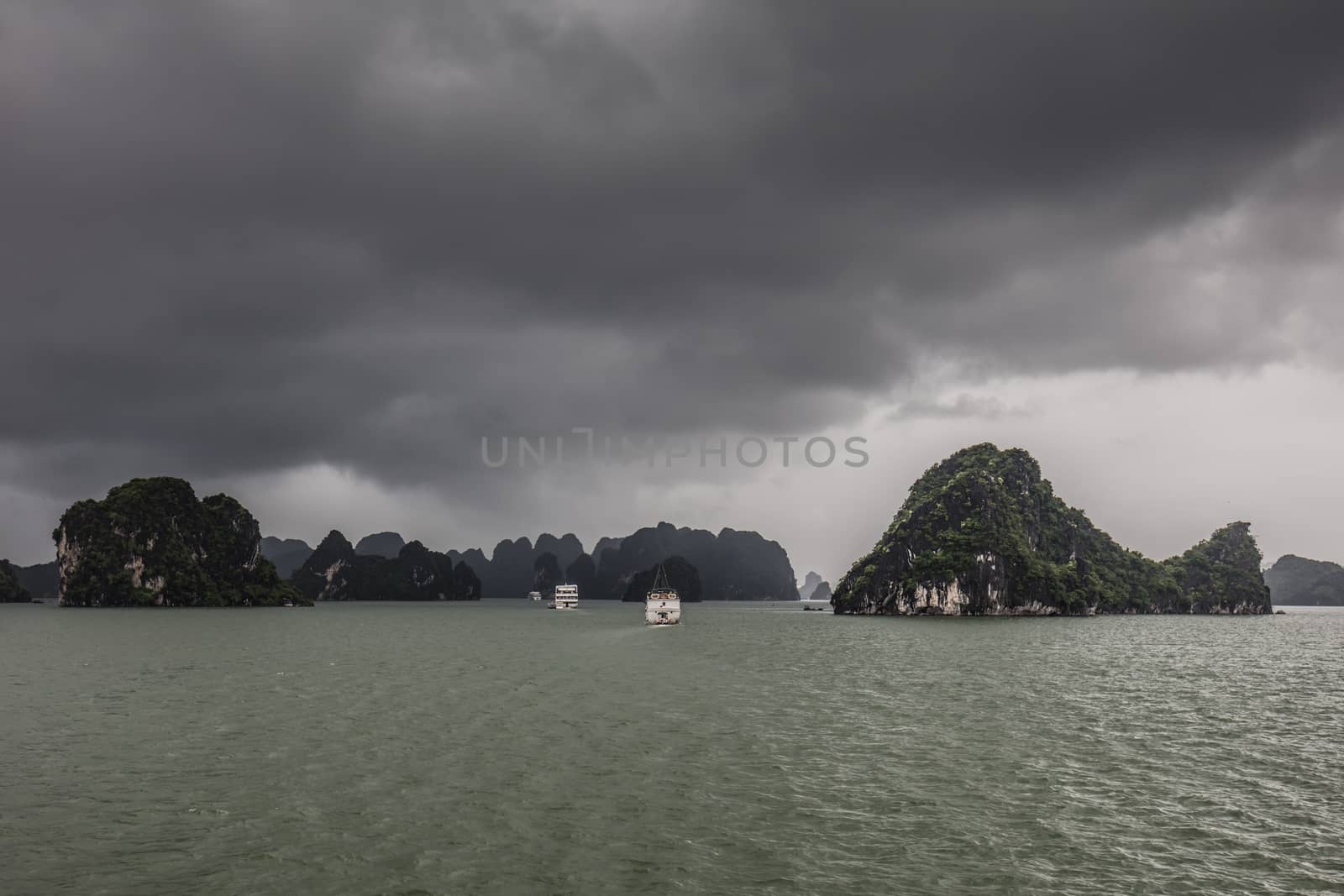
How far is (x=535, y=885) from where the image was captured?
55.9 ft

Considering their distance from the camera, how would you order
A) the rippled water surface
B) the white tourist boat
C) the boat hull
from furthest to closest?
the white tourist boat → the boat hull → the rippled water surface

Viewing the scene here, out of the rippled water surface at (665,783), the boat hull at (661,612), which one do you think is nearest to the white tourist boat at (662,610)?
the boat hull at (661,612)

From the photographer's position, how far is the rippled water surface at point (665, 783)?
18.1 meters

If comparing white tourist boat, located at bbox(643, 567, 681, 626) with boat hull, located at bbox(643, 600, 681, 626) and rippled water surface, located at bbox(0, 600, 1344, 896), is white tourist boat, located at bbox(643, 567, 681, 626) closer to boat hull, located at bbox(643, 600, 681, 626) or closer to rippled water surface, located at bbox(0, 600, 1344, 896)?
boat hull, located at bbox(643, 600, 681, 626)

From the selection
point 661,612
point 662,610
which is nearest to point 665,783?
point 662,610

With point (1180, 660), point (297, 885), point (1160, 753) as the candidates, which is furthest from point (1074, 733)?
point (1180, 660)

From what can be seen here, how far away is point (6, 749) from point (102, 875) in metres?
19.3

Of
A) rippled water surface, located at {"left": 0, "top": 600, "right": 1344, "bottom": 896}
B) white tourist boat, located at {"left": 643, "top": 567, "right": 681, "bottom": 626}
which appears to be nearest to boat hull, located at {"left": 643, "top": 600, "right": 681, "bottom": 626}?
white tourist boat, located at {"left": 643, "top": 567, "right": 681, "bottom": 626}

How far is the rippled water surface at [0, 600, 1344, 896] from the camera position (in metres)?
18.1

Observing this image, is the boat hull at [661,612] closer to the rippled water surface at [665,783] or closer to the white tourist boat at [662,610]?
the white tourist boat at [662,610]

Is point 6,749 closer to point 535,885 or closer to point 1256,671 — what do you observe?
point 535,885

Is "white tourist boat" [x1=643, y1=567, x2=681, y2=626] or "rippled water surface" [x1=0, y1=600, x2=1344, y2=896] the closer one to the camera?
"rippled water surface" [x1=0, y1=600, x2=1344, y2=896]

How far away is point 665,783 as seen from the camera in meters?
26.4

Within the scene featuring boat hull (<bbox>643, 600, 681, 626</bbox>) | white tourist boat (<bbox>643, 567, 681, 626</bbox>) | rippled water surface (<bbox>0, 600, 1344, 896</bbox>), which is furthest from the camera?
white tourist boat (<bbox>643, 567, 681, 626</bbox>)
